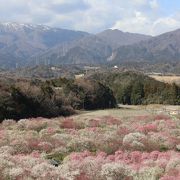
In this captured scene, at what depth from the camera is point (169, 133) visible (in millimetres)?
30672

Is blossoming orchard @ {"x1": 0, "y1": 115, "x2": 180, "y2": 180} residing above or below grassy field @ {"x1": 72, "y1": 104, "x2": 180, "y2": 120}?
above

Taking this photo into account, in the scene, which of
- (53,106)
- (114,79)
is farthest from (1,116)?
(114,79)

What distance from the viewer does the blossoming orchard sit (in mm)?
15664

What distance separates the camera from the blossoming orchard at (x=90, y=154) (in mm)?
15664

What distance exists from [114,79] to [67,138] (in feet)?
409

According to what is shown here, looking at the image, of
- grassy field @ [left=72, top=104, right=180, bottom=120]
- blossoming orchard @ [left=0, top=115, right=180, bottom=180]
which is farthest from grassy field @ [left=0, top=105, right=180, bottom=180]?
grassy field @ [left=72, top=104, right=180, bottom=120]

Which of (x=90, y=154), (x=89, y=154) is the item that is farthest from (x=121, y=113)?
(x=89, y=154)

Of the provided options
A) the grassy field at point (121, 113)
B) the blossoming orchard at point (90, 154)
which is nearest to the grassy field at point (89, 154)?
the blossoming orchard at point (90, 154)

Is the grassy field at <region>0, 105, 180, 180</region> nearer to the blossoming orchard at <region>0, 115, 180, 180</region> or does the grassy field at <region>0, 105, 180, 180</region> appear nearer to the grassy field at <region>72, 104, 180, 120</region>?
the blossoming orchard at <region>0, 115, 180, 180</region>

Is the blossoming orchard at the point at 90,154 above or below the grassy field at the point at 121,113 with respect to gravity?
above

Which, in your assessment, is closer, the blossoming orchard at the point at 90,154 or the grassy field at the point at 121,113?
the blossoming orchard at the point at 90,154

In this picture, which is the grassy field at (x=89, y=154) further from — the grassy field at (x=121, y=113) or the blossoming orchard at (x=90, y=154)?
the grassy field at (x=121, y=113)

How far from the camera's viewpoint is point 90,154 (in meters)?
22.0

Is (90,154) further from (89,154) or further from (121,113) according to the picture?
(121,113)
